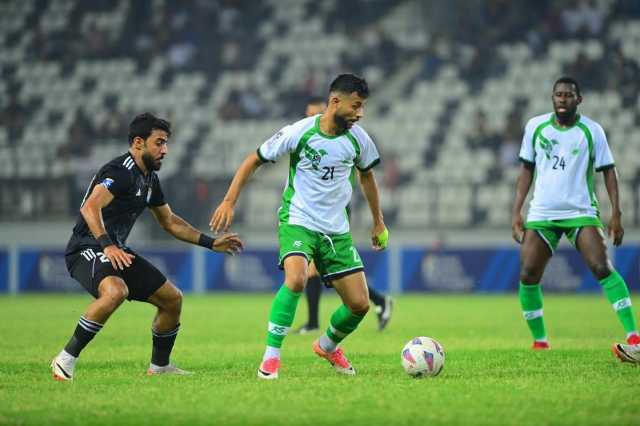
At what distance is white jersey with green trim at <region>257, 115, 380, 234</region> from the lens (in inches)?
345

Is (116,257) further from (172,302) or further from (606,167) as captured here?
(606,167)

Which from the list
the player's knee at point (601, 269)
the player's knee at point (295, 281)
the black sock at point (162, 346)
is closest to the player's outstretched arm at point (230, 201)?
the player's knee at point (295, 281)

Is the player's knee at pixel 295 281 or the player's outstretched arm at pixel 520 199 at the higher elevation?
the player's outstretched arm at pixel 520 199

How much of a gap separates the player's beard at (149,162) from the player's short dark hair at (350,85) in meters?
1.54

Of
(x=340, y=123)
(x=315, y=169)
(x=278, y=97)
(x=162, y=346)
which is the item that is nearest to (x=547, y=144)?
(x=340, y=123)

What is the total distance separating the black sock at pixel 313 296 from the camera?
14180mm

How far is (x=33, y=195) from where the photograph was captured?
27250 mm

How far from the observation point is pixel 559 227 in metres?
10.8

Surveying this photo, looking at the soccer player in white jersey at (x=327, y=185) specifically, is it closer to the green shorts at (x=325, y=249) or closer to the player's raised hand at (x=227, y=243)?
the green shorts at (x=325, y=249)

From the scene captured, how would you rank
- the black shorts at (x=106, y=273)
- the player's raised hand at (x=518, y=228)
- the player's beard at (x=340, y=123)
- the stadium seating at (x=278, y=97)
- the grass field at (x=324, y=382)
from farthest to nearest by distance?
1. the stadium seating at (x=278, y=97)
2. the player's raised hand at (x=518, y=228)
3. the player's beard at (x=340, y=123)
4. the black shorts at (x=106, y=273)
5. the grass field at (x=324, y=382)

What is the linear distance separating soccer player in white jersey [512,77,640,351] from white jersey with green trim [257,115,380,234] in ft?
8.95

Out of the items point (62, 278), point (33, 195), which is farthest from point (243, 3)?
point (62, 278)

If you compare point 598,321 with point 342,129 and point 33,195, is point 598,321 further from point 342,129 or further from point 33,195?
point 33,195

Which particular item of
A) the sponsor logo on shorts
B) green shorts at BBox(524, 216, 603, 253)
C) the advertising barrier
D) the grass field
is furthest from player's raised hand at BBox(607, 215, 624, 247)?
the advertising barrier
